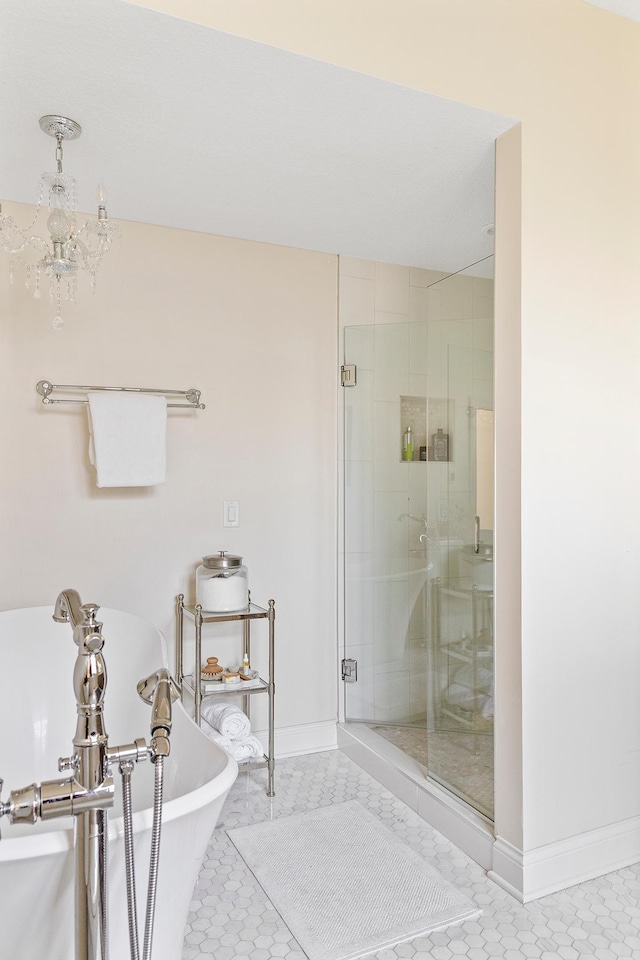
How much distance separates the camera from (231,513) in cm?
293

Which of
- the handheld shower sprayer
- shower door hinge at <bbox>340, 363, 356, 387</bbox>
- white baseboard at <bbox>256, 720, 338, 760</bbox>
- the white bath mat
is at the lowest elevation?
the white bath mat

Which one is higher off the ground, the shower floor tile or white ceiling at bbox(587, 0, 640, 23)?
white ceiling at bbox(587, 0, 640, 23)

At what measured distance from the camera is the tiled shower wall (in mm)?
2900

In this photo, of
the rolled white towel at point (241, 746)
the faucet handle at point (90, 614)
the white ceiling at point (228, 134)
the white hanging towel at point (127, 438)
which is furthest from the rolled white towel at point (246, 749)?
the white ceiling at point (228, 134)

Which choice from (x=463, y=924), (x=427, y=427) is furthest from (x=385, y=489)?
(x=463, y=924)

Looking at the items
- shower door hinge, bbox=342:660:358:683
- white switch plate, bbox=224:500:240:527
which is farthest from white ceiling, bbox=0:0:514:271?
shower door hinge, bbox=342:660:358:683

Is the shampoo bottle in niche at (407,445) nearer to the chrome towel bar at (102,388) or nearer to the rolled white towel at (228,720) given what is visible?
the chrome towel bar at (102,388)

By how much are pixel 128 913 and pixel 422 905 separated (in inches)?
42.4

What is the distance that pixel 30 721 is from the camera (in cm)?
235

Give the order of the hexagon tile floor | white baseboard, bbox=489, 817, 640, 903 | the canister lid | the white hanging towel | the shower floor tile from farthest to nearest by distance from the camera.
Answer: the canister lid < the white hanging towel < the shower floor tile < white baseboard, bbox=489, 817, 640, 903 < the hexagon tile floor

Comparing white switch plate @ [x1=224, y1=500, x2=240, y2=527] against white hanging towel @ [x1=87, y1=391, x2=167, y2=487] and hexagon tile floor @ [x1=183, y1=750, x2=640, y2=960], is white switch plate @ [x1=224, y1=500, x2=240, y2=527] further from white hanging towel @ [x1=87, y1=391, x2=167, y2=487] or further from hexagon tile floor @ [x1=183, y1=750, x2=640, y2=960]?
hexagon tile floor @ [x1=183, y1=750, x2=640, y2=960]

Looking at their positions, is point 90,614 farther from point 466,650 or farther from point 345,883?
point 466,650

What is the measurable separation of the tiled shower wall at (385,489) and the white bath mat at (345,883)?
67 centimetres

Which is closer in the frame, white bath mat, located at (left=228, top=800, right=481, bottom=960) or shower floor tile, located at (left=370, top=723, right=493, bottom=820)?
white bath mat, located at (left=228, top=800, right=481, bottom=960)
